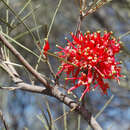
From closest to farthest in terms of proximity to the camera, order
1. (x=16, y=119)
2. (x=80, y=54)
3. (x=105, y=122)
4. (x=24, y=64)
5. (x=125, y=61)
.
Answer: (x=24, y=64)
(x=80, y=54)
(x=125, y=61)
(x=16, y=119)
(x=105, y=122)

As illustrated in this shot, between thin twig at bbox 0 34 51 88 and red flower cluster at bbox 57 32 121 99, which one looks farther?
red flower cluster at bbox 57 32 121 99

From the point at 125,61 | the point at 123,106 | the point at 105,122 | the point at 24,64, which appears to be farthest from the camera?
the point at 105,122

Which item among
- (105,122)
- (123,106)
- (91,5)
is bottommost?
(105,122)

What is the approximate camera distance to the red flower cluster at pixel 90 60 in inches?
31.8

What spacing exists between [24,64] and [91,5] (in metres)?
0.37

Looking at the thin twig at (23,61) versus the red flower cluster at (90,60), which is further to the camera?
the red flower cluster at (90,60)

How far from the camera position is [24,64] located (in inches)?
25.4

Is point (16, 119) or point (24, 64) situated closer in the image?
point (24, 64)

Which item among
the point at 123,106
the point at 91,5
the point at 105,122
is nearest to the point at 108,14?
the point at 123,106

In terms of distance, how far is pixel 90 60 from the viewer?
80 centimetres

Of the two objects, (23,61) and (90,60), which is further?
(90,60)

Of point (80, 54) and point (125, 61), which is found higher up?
point (80, 54)

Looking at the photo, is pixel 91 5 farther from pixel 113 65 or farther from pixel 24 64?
pixel 24 64

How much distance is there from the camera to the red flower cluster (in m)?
0.81
